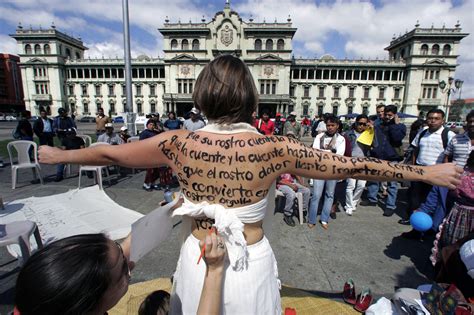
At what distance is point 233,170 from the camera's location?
1.15 m

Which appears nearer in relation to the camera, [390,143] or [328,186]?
[328,186]

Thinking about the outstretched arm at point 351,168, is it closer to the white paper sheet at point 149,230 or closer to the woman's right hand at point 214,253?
the woman's right hand at point 214,253

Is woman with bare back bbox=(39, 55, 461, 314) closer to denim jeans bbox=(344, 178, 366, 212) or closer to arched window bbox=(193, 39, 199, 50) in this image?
denim jeans bbox=(344, 178, 366, 212)

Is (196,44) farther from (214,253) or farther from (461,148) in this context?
(214,253)

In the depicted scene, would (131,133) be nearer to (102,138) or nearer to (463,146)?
(102,138)

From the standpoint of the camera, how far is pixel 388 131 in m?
5.41

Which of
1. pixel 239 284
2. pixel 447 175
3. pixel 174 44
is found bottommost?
pixel 239 284

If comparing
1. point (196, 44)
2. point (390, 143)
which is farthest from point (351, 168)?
point (196, 44)

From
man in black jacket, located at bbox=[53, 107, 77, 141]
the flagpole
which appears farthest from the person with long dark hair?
the flagpole

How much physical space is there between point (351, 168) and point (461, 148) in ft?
12.3

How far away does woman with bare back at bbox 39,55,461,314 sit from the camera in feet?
3.66

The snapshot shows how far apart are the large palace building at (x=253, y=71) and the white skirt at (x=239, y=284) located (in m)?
47.5

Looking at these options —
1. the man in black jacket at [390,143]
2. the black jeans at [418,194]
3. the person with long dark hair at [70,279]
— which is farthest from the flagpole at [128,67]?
the person with long dark hair at [70,279]

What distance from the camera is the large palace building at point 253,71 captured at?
1927 inches
